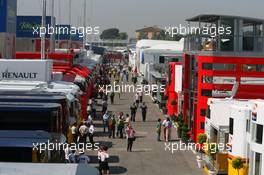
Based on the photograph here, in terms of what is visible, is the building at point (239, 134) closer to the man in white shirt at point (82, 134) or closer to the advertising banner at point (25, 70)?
the man in white shirt at point (82, 134)

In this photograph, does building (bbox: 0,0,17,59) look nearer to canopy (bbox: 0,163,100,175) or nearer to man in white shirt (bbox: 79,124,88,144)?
man in white shirt (bbox: 79,124,88,144)

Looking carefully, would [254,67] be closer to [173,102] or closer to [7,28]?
[173,102]

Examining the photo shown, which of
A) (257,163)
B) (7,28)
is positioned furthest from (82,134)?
(7,28)

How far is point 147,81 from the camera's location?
193ft

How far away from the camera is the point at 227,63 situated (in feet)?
85.9

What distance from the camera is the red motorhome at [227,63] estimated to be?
85.0ft

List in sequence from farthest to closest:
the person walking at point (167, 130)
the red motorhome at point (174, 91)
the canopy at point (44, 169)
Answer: the red motorhome at point (174, 91)
the person walking at point (167, 130)
the canopy at point (44, 169)

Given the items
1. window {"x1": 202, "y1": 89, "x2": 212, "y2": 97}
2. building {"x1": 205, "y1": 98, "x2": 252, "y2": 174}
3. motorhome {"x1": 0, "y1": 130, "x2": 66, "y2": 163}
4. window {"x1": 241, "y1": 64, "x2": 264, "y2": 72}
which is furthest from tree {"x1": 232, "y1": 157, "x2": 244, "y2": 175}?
window {"x1": 241, "y1": 64, "x2": 264, "y2": 72}

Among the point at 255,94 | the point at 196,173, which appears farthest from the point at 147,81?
Result: the point at 196,173

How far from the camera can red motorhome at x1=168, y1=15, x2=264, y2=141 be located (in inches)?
1021

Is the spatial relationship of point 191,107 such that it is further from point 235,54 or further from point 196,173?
point 196,173

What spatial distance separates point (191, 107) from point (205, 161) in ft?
22.7

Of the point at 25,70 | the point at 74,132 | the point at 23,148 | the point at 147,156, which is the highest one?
the point at 25,70

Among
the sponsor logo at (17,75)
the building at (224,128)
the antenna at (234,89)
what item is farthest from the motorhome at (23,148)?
the antenna at (234,89)
